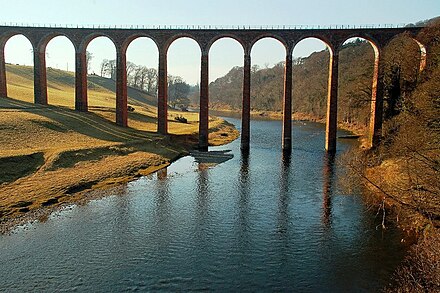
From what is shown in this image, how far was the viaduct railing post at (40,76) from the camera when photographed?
43.7m

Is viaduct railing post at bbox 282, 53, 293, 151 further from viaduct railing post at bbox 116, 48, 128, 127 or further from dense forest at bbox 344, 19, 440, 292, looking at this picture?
viaduct railing post at bbox 116, 48, 128, 127

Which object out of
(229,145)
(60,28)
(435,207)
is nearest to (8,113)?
(60,28)

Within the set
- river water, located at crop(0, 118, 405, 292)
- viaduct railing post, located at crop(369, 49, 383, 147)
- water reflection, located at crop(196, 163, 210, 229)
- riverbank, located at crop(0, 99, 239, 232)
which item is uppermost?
viaduct railing post, located at crop(369, 49, 383, 147)

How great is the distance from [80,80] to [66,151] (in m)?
18.2

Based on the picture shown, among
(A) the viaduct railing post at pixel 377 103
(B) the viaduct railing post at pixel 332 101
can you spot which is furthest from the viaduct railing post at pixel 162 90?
(A) the viaduct railing post at pixel 377 103

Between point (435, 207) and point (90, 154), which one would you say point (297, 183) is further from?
point (90, 154)

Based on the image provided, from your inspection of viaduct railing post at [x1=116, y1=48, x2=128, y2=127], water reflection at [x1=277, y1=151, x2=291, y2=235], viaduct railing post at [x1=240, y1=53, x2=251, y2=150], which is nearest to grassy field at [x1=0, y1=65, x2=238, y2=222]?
viaduct railing post at [x1=116, y1=48, x2=128, y2=127]

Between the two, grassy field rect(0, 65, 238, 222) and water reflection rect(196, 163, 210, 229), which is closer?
water reflection rect(196, 163, 210, 229)

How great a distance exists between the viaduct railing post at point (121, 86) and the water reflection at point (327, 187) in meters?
24.5

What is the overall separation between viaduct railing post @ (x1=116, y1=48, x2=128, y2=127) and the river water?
2167 cm

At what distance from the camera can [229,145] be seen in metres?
47.0

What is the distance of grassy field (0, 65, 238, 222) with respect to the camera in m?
22.1

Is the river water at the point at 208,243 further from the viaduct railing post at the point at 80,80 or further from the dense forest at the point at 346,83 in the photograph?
the viaduct railing post at the point at 80,80

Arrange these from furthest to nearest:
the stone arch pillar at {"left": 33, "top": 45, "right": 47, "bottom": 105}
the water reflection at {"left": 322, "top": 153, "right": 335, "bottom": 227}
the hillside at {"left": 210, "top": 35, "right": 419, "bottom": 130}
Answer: the stone arch pillar at {"left": 33, "top": 45, "right": 47, "bottom": 105}
the hillside at {"left": 210, "top": 35, "right": 419, "bottom": 130}
the water reflection at {"left": 322, "top": 153, "right": 335, "bottom": 227}
